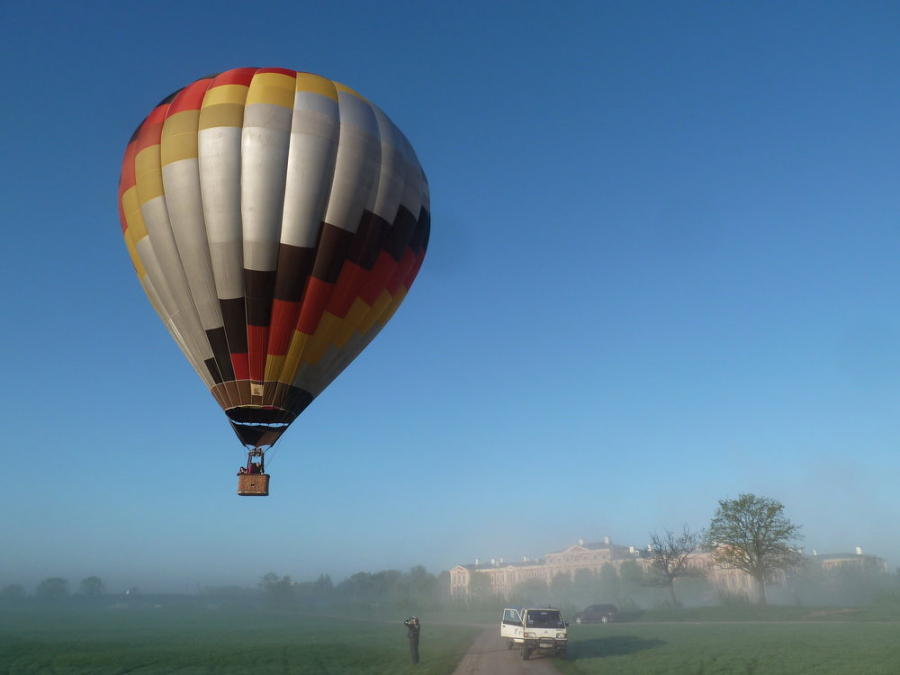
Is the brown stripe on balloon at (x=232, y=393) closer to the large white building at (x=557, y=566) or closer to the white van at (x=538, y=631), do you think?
the white van at (x=538, y=631)

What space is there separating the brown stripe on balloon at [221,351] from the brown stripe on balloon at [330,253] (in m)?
3.54

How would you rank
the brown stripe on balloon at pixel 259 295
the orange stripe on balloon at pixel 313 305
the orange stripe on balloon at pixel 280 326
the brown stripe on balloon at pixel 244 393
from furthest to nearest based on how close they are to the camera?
the orange stripe on balloon at pixel 313 305
the orange stripe on balloon at pixel 280 326
the brown stripe on balloon at pixel 244 393
the brown stripe on balloon at pixel 259 295

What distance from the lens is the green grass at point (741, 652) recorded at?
A: 17078mm

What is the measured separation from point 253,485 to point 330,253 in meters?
7.86

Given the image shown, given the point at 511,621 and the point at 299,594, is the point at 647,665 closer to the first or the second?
the point at 511,621

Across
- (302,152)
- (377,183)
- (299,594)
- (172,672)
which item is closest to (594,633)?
(172,672)

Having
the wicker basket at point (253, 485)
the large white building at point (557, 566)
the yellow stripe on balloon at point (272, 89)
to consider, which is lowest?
the large white building at point (557, 566)

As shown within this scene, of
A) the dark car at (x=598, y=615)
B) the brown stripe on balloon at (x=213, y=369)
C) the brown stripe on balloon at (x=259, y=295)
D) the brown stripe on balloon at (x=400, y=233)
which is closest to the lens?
the brown stripe on balloon at (x=259, y=295)

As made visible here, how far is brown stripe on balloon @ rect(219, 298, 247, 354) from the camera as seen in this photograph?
17266mm

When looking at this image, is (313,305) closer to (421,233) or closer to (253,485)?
(421,233)

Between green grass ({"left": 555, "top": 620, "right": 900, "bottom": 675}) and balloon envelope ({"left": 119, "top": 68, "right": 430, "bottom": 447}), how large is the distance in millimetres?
13327

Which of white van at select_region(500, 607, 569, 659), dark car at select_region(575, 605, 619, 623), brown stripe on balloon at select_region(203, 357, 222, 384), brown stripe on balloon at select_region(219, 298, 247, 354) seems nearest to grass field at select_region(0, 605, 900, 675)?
white van at select_region(500, 607, 569, 659)

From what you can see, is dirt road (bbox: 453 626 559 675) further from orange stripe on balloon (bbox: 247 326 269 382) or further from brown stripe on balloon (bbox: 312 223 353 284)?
brown stripe on balloon (bbox: 312 223 353 284)

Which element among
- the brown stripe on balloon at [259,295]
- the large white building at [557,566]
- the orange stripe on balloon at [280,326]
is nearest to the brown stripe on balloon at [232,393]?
the orange stripe on balloon at [280,326]
